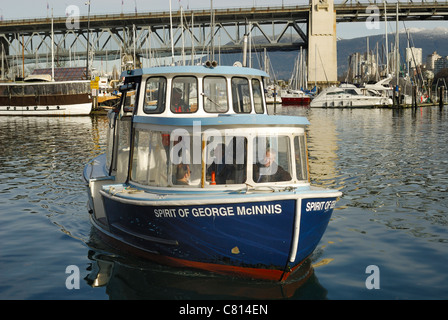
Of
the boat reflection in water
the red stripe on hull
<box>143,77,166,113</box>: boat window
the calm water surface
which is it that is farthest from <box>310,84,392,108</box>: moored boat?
the red stripe on hull

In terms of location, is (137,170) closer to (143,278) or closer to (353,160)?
(143,278)

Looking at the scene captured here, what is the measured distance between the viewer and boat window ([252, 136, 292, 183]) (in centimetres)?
1195

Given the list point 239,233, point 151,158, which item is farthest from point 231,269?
point 151,158

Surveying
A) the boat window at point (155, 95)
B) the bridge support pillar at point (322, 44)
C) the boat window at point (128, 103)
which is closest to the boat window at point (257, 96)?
the boat window at point (155, 95)

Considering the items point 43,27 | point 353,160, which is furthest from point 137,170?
point 43,27

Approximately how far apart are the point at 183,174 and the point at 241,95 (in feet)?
9.93

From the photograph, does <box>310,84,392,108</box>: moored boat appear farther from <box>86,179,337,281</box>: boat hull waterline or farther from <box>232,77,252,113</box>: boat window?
<box>86,179,337,281</box>: boat hull waterline

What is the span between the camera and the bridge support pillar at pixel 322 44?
120 metres

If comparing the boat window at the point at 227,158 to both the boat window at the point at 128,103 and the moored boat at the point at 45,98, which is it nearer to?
the boat window at the point at 128,103

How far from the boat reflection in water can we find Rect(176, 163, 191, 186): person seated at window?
6.30ft

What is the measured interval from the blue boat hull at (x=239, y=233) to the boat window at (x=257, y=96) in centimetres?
403

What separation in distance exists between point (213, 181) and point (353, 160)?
19.9m

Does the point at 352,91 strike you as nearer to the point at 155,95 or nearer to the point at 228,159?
the point at 155,95

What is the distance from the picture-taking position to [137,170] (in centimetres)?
1373
